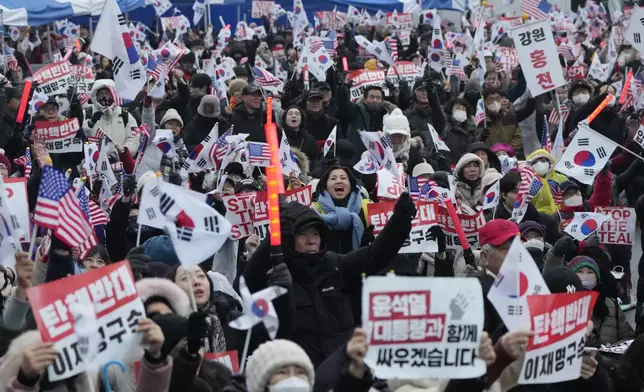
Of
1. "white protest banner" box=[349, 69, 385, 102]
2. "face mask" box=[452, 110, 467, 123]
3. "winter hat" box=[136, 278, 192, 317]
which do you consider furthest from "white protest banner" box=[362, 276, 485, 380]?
"white protest banner" box=[349, 69, 385, 102]

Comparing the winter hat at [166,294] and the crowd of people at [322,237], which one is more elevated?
the winter hat at [166,294]

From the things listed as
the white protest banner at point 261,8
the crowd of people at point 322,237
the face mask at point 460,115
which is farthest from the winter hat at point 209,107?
the white protest banner at point 261,8

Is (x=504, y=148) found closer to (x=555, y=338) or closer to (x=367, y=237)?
(x=367, y=237)

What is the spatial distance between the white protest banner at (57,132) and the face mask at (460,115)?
4049 mm

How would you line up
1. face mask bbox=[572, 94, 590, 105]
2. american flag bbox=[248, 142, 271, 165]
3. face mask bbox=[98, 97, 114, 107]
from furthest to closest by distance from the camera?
face mask bbox=[572, 94, 590, 105] < face mask bbox=[98, 97, 114, 107] < american flag bbox=[248, 142, 271, 165]

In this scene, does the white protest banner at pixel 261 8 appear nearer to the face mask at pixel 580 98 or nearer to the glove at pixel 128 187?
the face mask at pixel 580 98

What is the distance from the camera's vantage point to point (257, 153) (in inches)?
438

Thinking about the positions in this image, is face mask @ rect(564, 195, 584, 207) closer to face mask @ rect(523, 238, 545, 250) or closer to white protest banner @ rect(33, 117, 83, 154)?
face mask @ rect(523, 238, 545, 250)

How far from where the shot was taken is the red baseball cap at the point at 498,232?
273 inches

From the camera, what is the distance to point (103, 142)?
438 inches

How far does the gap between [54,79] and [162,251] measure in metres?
6.48

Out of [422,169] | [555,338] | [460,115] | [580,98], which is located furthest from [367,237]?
[580,98]

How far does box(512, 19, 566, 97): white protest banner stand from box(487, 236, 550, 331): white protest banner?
8126 millimetres

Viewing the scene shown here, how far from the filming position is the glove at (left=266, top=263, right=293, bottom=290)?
6.00 meters
